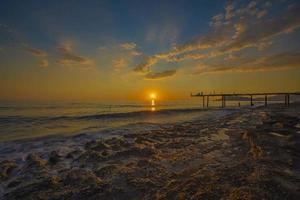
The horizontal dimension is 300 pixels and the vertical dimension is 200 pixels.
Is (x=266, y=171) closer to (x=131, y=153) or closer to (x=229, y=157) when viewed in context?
(x=229, y=157)

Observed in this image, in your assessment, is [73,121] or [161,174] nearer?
[161,174]

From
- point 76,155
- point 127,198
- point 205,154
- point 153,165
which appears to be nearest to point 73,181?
point 127,198

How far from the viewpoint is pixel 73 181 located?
5070mm

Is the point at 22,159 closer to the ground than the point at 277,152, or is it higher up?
closer to the ground

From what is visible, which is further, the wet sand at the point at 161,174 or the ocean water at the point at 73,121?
the ocean water at the point at 73,121

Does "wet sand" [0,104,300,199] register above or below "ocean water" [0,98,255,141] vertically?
above

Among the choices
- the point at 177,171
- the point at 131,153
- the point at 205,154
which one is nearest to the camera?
the point at 177,171

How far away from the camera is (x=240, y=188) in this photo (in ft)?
13.7

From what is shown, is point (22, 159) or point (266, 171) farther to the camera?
point (22, 159)

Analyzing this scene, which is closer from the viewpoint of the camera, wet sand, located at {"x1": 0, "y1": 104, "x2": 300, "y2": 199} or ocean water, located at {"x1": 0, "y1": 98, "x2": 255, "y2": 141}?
wet sand, located at {"x1": 0, "y1": 104, "x2": 300, "y2": 199}

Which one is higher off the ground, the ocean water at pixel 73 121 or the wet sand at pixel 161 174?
the wet sand at pixel 161 174

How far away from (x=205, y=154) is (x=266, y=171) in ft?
8.17

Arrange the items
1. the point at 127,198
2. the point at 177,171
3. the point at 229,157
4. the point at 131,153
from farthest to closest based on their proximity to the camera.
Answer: the point at 131,153, the point at 229,157, the point at 177,171, the point at 127,198

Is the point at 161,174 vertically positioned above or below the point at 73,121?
above
